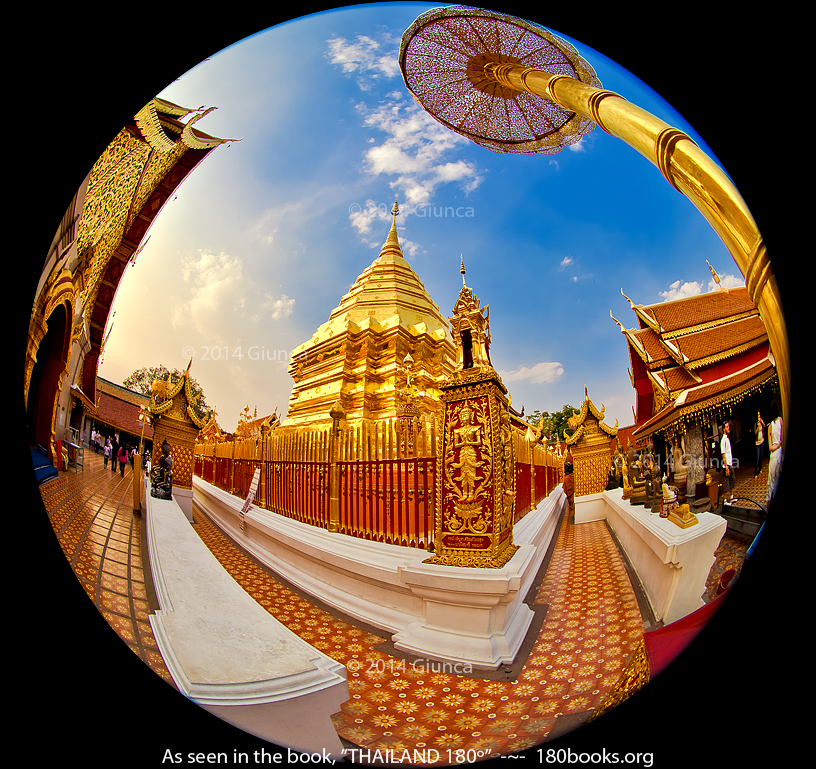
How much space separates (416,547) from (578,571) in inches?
25.2

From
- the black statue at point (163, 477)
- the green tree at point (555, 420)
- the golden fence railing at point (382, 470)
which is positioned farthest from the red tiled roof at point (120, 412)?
the green tree at point (555, 420)

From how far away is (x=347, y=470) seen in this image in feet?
5.82

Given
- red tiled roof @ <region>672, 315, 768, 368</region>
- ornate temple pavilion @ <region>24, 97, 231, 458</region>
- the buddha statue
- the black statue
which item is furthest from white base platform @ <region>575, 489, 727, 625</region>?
ornate temple pavilion @ <region>24, 97, 231, 458</region>

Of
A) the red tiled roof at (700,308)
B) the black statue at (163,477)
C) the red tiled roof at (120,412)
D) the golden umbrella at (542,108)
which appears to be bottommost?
the black statue at (163,477)

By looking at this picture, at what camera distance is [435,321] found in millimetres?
1919

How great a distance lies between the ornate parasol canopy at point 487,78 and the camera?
1641 mm

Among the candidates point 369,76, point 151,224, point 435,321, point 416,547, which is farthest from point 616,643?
point 151,224

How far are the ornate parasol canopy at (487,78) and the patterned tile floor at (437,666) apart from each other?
5.94ft

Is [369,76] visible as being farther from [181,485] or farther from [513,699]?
[513,699]

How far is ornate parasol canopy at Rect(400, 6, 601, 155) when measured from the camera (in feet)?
5.38

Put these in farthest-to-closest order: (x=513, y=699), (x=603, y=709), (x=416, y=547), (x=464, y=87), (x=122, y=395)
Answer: (x=464, y=87) → (x=122, y=395) → (x=416, y=547) → (x=603, y=709) → (x=513, y=699)

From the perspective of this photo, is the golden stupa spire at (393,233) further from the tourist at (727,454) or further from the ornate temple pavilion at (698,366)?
the tourist at (727,454)

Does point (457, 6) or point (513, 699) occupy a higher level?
point (457, 6)

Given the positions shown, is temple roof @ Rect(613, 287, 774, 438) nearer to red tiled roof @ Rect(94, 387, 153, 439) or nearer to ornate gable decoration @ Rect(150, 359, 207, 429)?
ornate gable decoration @ Rect(150, 359, 207, 429)
